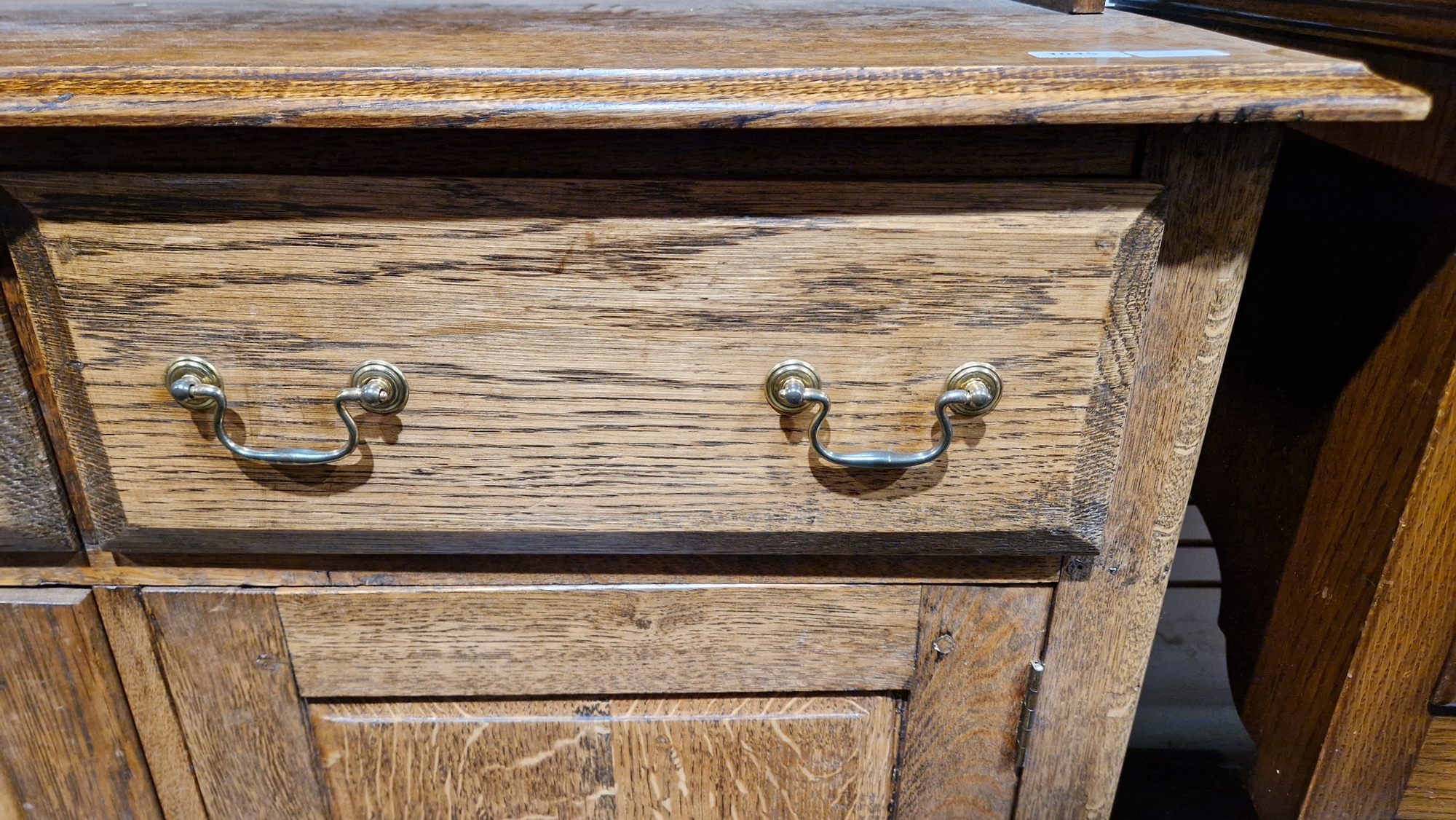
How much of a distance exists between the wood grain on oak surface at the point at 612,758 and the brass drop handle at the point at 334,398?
168 millimetres

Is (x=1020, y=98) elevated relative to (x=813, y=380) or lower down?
elevated

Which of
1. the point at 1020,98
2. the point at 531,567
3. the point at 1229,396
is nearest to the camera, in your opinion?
the point at 1020,98

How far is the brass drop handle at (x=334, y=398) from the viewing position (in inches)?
14.8

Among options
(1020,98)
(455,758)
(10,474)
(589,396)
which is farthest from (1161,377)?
(10,474)

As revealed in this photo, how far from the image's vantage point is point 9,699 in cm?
46

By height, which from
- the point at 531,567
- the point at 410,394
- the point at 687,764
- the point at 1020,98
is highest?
the point at 1020,98

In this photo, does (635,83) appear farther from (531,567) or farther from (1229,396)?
(1229,396)

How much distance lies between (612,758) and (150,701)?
0.25m

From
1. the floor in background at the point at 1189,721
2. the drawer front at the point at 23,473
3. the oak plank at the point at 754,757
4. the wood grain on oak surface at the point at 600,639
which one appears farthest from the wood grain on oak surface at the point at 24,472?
the floor in background at the point at 1189,721

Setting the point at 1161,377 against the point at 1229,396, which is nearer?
the point at 1161,377

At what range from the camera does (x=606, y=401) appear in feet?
1.28

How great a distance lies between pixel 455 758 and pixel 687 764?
129mm

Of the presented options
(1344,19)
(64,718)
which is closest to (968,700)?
(1344,19)

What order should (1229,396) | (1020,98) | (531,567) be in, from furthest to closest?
(1229,396) → (531,567) → (1020,98)
